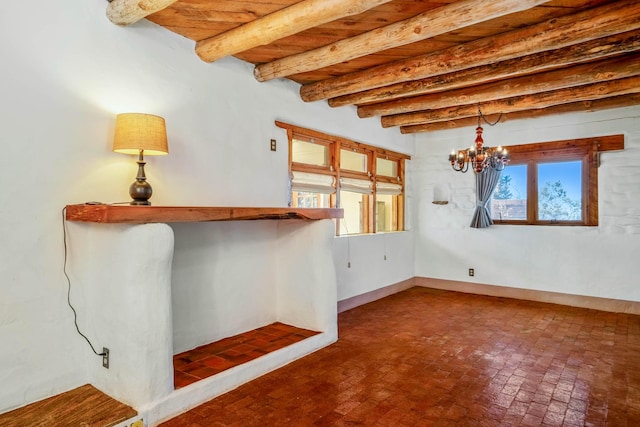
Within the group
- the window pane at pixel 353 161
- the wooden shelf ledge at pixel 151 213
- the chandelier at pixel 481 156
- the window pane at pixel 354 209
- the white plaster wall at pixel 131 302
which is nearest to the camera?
the wooden shelf ledge at pixel 151 213

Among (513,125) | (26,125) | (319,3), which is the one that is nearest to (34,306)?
(26,125)

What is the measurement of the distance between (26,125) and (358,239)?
3.55 metres

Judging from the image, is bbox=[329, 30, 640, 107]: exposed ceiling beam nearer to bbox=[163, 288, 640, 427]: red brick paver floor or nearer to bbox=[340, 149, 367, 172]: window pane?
bbox=[340, 149, 367, 172]: window pane

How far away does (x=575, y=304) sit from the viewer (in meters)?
4.94

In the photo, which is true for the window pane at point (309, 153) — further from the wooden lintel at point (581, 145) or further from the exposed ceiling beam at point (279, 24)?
the wooden lintel at point (581, 145)

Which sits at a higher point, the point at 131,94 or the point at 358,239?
the point at 131,94

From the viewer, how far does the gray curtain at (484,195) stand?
543 cm

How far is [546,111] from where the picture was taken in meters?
4.88

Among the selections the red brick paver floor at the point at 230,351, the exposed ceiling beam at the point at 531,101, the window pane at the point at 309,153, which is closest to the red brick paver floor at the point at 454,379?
the red brick paver floor at the point at 230,351

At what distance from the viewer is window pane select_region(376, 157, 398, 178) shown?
18.4ft

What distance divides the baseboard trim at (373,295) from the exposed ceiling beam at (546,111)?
231cm

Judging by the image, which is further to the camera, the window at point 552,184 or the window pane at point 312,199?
the window at point 552,184

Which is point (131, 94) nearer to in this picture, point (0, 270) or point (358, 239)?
point (0, 270)

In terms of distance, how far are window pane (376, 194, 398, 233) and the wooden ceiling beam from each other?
4.75 feet
